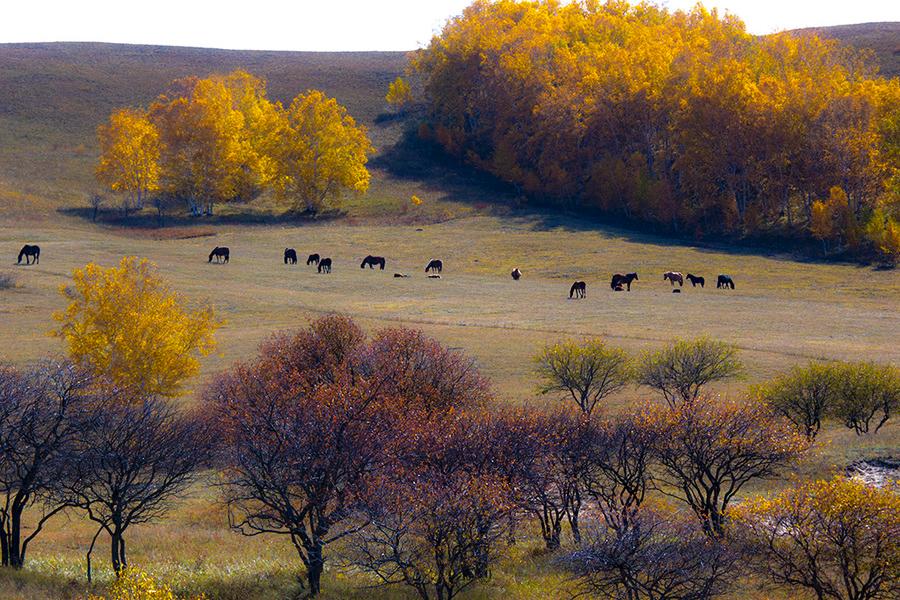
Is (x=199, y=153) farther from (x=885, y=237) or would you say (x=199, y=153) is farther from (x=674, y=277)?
(x=885, y=237)

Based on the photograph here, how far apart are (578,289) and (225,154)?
5330 centimetres

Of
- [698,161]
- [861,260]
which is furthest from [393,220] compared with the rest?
[861,260]

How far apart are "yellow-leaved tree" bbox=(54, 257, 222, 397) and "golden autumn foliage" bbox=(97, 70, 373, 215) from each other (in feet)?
214

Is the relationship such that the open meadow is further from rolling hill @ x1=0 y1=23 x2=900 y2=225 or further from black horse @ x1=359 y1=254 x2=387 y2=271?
black horse @ x1=359 y1=254 x2=387 y2=271

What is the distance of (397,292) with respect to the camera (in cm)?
6388

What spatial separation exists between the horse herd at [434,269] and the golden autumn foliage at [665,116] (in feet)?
64.6

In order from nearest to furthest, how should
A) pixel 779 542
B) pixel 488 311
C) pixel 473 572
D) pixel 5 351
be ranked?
pixel 779 542 → pixel 473 572 → pixel 5 351 → pixel 488 311

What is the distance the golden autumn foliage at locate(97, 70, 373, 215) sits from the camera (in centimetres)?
10431

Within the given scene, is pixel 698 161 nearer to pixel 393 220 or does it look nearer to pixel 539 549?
pixel 393 220

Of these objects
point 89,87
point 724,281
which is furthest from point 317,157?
point 89,87

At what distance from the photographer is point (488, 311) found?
56.9 metres

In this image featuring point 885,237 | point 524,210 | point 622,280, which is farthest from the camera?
point 524,210

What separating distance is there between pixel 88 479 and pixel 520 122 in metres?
93.9

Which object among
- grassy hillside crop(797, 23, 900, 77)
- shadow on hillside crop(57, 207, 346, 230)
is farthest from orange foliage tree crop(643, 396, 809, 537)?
grassy hillside crop(797, 23, 900, 77)
